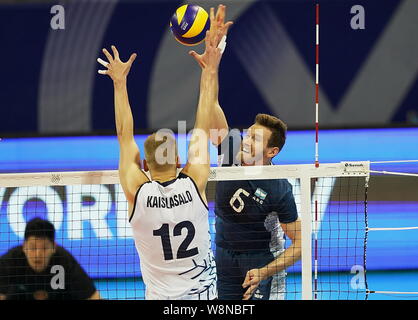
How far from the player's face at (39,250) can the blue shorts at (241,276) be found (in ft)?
4.77

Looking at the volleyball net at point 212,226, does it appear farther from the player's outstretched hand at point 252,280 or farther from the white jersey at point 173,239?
the white jersey at point 173,239

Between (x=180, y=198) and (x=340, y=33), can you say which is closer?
(x=180, y=198)

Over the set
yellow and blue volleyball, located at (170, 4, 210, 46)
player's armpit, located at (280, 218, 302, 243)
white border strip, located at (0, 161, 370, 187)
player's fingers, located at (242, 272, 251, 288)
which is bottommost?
player's fingers, located at (242, 272, 251, 288)

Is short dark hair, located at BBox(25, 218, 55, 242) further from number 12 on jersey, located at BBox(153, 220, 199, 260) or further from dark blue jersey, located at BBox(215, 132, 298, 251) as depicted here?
number 12 on jersey, located at BBox(153, 220, 199, 260)

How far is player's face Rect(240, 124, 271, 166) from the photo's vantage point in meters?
6.98

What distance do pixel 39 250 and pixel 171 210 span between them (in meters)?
1.77

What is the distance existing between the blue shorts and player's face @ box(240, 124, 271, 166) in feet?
2.57

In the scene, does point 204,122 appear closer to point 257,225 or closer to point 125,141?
point 125,141

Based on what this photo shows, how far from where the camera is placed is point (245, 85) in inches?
410
